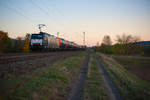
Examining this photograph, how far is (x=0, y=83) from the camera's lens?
5719 mm

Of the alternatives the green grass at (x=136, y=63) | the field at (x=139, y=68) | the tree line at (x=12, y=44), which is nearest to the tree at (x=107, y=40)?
the green grass at (x=136, y=63)

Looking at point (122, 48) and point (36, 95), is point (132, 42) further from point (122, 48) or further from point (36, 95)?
point (36, 95)

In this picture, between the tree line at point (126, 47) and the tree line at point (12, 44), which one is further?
the tree line at point (126, 47)

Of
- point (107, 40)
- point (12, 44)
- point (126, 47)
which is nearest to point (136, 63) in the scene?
point (126, 47)

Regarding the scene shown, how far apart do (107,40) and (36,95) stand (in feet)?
280

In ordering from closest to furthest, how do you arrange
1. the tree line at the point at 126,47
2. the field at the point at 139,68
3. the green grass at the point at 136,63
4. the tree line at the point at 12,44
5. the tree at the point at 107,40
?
the field at the point at 139,68
the green grass at the point at 136,63
the tree line at the point at 12,44
the tree line at the point at 126,47
the tree at the point at 107,40

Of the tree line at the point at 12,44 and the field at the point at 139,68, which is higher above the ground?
the tree line at the point at 12,44

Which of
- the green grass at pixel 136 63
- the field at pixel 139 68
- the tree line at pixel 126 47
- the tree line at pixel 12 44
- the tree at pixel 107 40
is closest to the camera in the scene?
the field at pixel 139 68

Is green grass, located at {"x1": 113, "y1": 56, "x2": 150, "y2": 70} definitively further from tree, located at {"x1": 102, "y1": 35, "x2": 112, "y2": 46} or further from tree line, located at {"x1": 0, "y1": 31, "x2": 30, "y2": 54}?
tree, located at {"x1": 102, "y1": 35, "x2": 112, "y2": 46}

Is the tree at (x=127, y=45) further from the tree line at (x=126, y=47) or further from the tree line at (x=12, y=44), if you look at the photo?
the tree line at (x=12, y=44)

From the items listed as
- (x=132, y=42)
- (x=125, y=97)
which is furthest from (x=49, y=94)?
(x=132, y=42)

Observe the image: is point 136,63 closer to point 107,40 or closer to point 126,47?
point 126,47

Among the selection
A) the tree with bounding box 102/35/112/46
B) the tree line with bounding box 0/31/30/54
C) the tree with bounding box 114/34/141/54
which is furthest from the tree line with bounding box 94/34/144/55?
the tree line with bounding box 0/31/30/54

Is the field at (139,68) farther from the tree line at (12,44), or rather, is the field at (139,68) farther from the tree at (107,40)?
the tree at (107,40)
